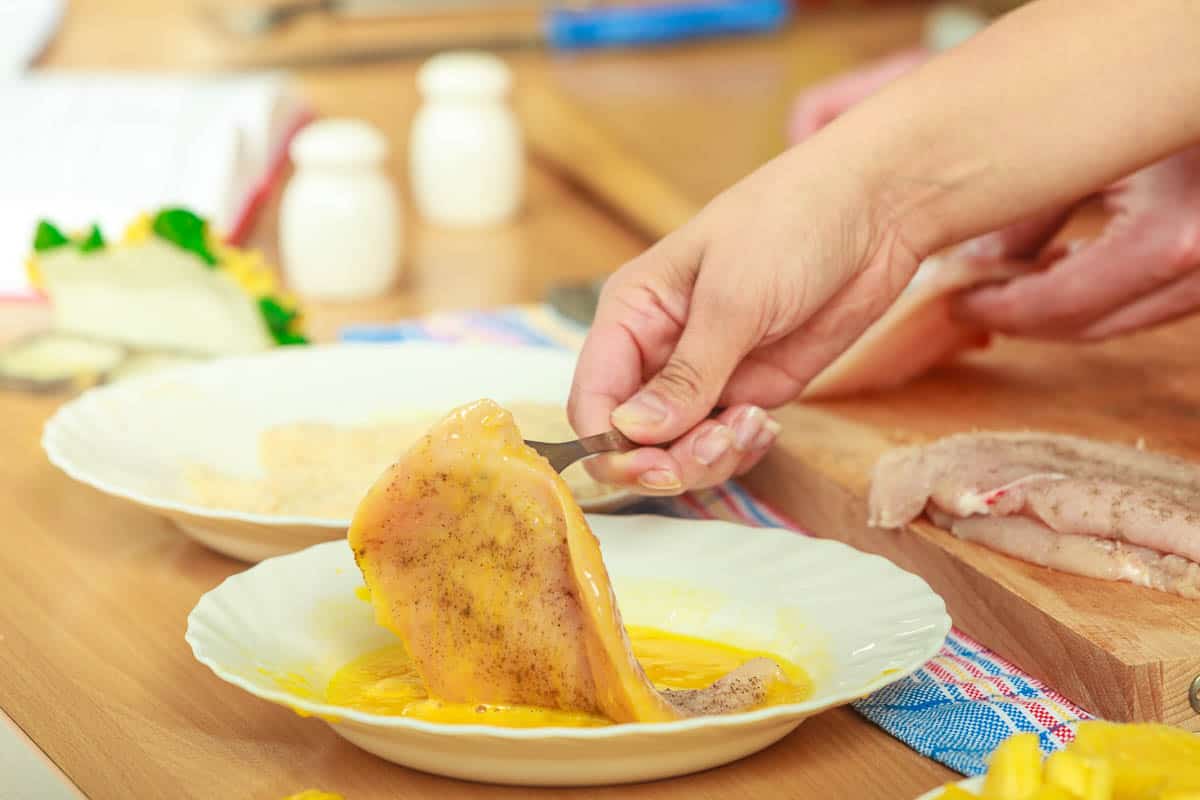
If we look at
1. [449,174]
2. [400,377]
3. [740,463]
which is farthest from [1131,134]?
[449,174]

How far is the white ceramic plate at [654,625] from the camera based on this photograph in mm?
906

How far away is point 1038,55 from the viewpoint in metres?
1.24

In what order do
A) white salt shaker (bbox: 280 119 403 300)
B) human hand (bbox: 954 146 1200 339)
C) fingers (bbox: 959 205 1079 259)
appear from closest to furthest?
human hand (bbox: 954 146 1200 339) < fingers (bbox: 959 205 1079 259) < white salt shaker (bbox: 280 119 403 300)

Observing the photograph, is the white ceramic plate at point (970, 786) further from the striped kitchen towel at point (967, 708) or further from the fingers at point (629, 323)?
the fingers at point (629, 323)

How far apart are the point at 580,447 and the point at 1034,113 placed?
444 mm

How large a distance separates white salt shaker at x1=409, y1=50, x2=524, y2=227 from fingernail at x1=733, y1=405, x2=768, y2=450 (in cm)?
122

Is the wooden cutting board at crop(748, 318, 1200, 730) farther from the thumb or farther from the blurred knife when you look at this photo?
the blurred knife

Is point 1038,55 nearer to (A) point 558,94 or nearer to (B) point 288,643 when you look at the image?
(B) point 288,643

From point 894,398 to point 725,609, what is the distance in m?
0.54

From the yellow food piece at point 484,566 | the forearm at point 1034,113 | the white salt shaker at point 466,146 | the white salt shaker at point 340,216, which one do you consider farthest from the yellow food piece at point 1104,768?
the white salt shaker at point 466,146

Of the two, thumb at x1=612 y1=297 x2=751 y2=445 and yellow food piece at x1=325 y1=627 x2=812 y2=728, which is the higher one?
thumb at x1=612 y1=297 x2=751 y2=445

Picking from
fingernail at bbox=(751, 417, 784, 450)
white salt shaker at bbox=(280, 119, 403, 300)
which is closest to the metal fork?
fingernail at bbox=(751, 417, 784, 450)

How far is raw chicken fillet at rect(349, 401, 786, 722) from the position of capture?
972mm

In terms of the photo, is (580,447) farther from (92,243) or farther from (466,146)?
(466,146)
